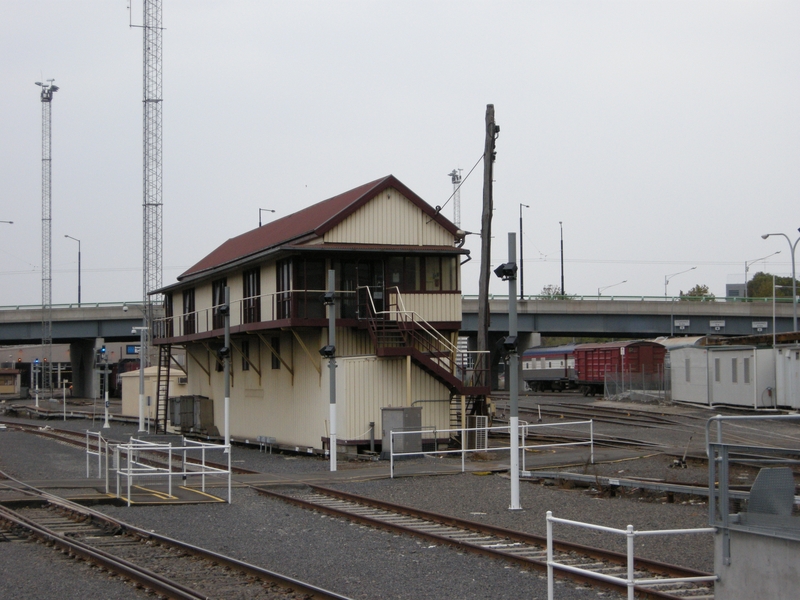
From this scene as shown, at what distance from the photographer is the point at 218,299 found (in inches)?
1355

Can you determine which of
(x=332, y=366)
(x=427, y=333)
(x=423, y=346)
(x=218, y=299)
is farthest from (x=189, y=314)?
(x=332, y=366)

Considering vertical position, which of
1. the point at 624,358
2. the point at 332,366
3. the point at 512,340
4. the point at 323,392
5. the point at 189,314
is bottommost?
the point at 323,392

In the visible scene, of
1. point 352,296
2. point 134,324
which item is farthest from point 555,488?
point 134,324

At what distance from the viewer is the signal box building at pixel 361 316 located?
26609 mm

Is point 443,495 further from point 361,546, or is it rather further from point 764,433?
point 764,433

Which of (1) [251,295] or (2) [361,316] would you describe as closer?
(2) [361,316]

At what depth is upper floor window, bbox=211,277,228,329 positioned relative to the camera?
109 feet

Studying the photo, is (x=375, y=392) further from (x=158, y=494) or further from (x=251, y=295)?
(x=158, y=494)

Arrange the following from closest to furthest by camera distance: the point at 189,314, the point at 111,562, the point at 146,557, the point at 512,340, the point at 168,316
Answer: the point at 111,562
the point at 146,557
the point at 512,340
the point at 189,314
the point at 168,316

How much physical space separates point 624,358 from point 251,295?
2813 cm

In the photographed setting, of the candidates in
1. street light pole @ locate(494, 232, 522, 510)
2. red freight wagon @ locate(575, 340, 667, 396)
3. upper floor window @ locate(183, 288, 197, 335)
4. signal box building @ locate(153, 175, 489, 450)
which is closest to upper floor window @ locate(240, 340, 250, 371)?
signal box building @ locate(153, 175, 489, 450)

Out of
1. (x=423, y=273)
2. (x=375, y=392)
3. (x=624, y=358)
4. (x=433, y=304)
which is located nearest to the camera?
(x=375, y=392)

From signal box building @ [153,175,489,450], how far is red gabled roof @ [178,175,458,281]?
0.19 ft

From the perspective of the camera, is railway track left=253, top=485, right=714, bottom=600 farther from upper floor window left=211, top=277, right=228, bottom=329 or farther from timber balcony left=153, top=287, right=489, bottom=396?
upper floor window left=211, top=277, right=228, bottom=329
